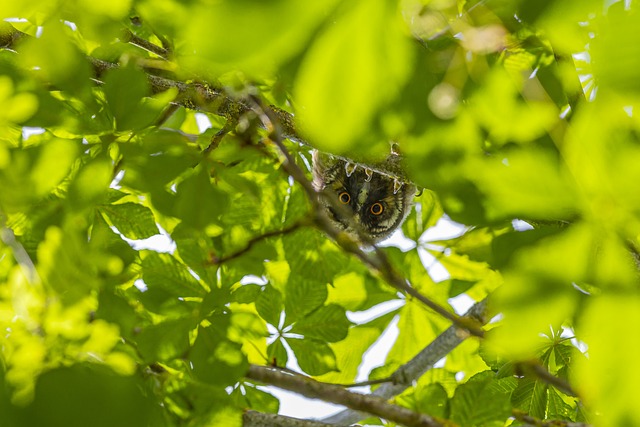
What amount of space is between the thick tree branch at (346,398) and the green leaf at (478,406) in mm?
83

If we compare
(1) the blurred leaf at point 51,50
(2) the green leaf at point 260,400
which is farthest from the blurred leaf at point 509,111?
(2) the green leaf at point 260,400

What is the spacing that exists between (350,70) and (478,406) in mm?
1280

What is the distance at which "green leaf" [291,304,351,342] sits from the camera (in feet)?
8.55

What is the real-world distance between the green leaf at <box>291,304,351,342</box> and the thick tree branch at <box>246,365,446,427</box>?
0.70m

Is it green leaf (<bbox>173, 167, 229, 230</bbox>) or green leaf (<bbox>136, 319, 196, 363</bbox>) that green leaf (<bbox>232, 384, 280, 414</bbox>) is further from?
green leaf (<bbox>173, 167, 229, 230</bbox>)

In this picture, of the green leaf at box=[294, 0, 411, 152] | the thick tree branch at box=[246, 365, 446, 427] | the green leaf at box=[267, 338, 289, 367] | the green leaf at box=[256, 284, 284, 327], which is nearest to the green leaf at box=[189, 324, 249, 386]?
the thick tree branch at box=[246, 365, 446, 427]

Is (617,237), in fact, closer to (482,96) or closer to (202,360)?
(482,96)

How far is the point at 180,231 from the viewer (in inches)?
76.9

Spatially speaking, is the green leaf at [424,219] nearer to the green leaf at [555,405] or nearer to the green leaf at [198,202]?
the green leaf at [555,405]

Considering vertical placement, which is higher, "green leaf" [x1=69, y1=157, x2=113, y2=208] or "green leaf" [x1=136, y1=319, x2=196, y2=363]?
"green leaf" [x1=69, y1=157, x2=113, y2=208]

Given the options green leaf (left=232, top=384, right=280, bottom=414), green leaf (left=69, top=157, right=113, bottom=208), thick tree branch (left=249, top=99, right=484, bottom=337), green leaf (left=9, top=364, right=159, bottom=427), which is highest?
thick tree branch (left=249, top=99, right=484, bottom=337)

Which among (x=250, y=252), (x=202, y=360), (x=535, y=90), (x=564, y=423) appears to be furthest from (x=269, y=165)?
(x=535, y=90)

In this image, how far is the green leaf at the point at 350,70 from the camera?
604 millimetres

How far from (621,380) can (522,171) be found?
0.30m
